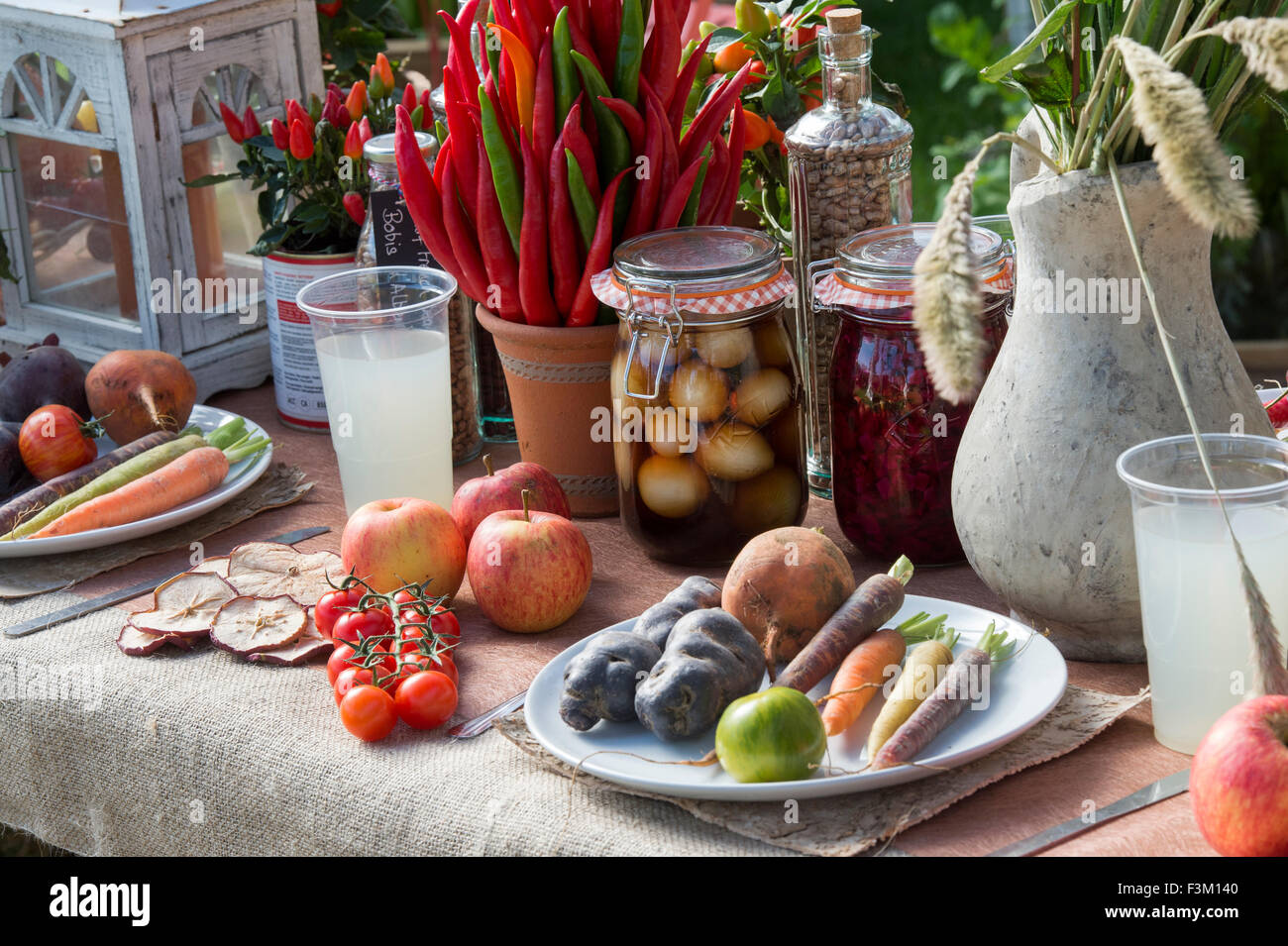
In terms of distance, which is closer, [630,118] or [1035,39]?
[1035,39]

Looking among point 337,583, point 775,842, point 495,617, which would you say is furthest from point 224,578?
point 775,842

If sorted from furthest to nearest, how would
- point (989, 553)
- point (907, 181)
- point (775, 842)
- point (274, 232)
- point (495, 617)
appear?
point (274, 232), point (907, 181), point (495, 617), point (989, 553), point (775, 842)

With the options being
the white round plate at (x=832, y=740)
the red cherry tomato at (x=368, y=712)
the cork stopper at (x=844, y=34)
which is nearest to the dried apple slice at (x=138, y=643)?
the red cherry tomato at (x=368, y=712)

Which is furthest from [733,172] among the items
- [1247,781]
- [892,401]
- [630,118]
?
[1247,781]

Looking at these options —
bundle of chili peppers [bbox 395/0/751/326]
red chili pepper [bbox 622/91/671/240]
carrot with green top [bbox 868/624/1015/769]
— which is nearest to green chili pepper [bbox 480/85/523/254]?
bundle of chili peppers [bbox 395/0/751/326]

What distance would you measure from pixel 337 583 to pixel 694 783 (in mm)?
448

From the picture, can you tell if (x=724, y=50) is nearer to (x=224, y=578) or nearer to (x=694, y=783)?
(x=224, y=578)

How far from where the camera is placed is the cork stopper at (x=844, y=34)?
49.3 inches

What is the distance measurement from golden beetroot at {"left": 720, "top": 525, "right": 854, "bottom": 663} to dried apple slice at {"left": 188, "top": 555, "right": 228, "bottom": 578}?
46cm

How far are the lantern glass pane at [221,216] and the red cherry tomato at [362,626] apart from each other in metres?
0.76

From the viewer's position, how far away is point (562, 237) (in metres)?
1.31

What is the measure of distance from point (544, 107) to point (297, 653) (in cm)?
53

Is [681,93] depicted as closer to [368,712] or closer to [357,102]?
[357,102]
